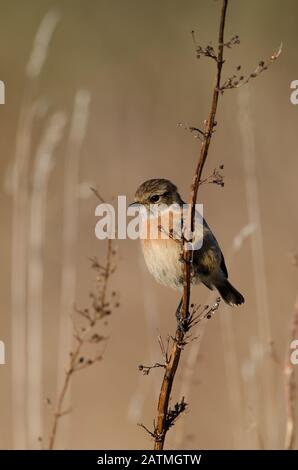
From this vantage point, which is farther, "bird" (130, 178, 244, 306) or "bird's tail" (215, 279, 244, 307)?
"bird's tail" (215, 279, 244, 307)

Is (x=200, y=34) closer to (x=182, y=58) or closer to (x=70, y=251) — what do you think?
(x=182, y=58)

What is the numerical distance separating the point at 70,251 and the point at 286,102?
4011 millimetres

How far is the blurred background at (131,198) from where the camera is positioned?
4832 millimetres

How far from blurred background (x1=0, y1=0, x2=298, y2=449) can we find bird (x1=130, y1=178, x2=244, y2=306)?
24 centimetres

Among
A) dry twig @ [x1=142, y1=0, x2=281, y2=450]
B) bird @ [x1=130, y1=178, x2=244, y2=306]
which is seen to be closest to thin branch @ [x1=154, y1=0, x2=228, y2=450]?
dry twig @ [x1=142, y1=0, x2=281, y2=450]

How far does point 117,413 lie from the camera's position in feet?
19.9

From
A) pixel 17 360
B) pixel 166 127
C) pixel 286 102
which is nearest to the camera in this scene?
pixel 17 360

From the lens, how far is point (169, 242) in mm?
3863

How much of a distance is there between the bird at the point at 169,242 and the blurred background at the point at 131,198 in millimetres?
238

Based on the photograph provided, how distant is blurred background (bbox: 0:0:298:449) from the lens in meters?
4.83

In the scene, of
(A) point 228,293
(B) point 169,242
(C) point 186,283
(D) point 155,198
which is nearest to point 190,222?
(C) point 186,283

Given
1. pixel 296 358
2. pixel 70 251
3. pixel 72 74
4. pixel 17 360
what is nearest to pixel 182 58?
pixel 72 74

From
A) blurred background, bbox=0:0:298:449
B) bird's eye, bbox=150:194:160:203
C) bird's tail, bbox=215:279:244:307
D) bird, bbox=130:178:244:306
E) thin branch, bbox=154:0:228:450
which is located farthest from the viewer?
blurred background, bbox=0:0:298:449

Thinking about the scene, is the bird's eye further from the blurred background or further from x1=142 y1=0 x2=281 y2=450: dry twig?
x1=142 y1=0 x2=281 y2=450: dry twig
